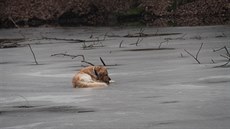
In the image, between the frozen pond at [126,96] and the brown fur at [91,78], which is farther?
the brown fur at [91,78]

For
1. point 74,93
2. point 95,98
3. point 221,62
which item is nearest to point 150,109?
point 95,98

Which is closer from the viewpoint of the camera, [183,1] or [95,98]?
[95,98]

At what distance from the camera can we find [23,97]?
8570 millimetres

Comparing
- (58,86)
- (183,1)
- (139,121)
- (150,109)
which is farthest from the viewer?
(183,1)

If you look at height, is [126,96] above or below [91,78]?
above

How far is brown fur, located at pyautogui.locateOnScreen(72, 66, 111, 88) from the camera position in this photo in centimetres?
950

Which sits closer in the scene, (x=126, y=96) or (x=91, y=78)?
(x=126, y=96)

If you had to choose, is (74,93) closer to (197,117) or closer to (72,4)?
Result: (197,117)

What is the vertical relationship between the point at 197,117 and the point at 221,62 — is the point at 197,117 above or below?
above

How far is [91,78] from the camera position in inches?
384

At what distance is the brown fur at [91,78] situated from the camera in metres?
9.50

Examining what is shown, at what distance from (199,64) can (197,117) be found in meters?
5.69

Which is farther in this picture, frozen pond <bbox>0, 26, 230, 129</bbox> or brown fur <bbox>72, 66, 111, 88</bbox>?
brown fur <bbox>72, 66, 111, 88</bbox>

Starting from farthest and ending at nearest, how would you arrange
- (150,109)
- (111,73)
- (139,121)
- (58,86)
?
(111,73)
(58,86)
(150,109)
(139,121)
